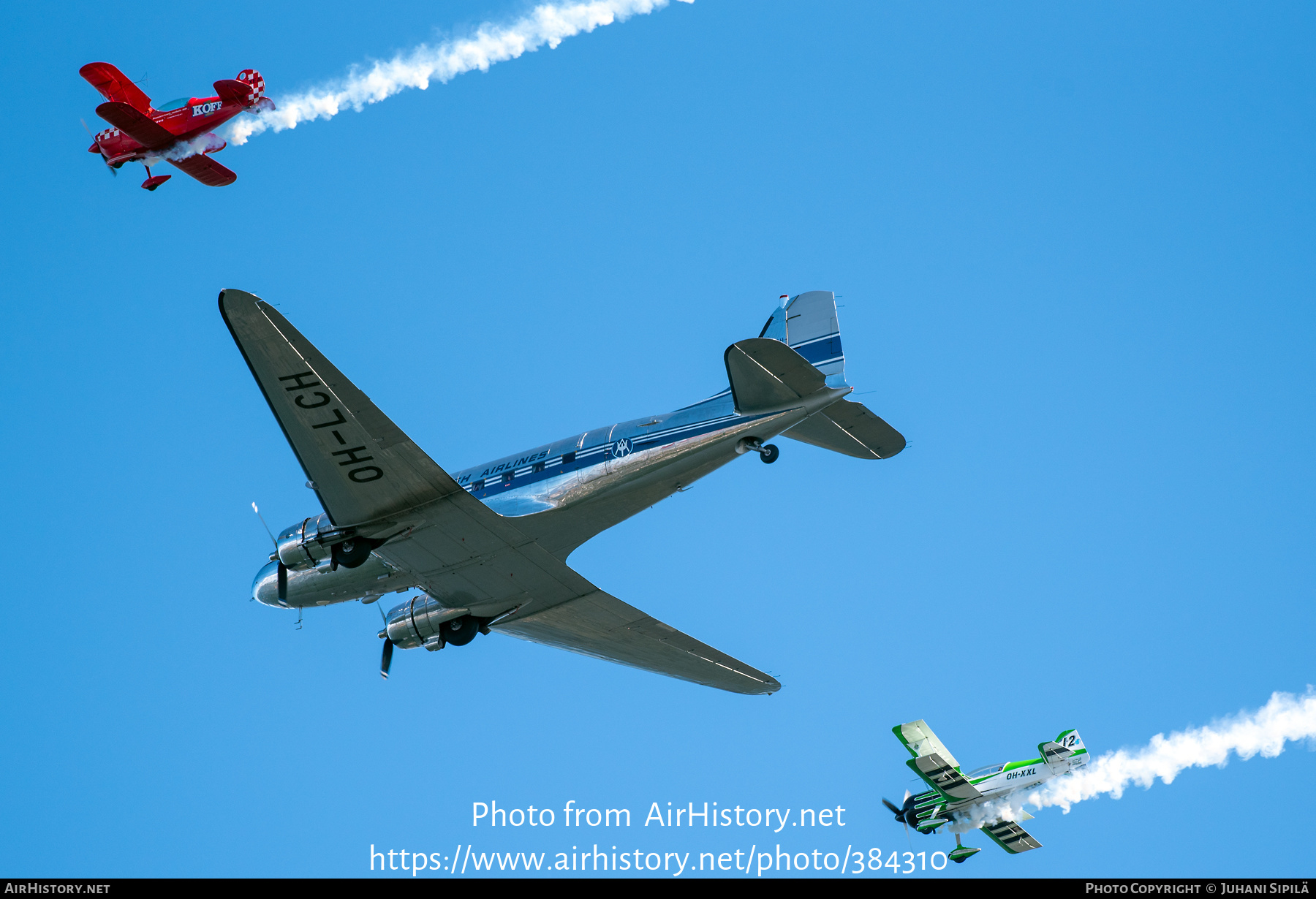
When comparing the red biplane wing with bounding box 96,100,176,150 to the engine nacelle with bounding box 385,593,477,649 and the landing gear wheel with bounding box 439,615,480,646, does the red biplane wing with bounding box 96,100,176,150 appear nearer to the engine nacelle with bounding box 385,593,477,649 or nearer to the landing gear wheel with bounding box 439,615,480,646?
the engine nacelle with bounding box 385,593,477,649

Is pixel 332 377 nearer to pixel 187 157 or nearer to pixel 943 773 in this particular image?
pixel 187 157

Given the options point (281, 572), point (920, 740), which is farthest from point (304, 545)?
point (920, 740)

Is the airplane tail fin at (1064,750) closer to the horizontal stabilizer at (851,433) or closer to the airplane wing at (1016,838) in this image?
the airplane wing at (1016,838)

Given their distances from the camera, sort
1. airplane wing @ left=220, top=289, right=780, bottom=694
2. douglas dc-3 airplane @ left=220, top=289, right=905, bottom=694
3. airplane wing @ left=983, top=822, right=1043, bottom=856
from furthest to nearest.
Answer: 1. airplane wing @ left=983, top=822, right=1043, bottom=856
2. douglas dc-3 airplane @ left=220, top=289, right=905, bottom=694
3. airplane wing @ left=220, top=289, right=780, bottom=694

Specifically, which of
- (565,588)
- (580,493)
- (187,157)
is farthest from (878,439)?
(187,157)

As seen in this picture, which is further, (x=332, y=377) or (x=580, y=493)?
(x=580, y=493)

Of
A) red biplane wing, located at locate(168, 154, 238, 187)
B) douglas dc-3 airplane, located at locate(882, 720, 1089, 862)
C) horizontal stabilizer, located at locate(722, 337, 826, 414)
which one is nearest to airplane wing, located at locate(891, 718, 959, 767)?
douglas dc-3 airplane, located at locate(882, 720, 1089, 862)
